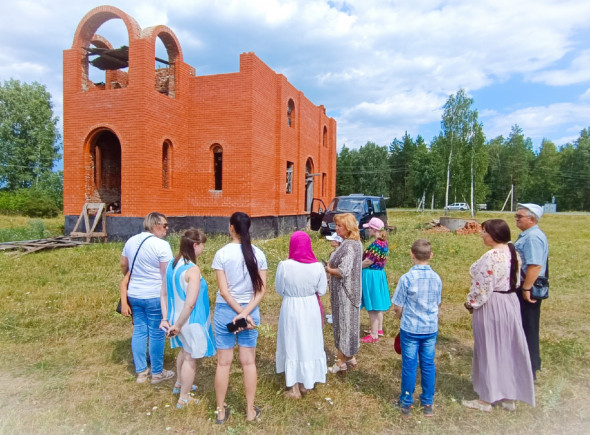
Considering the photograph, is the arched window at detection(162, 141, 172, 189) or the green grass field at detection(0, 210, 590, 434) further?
the arched window at detection(162, 141, 172, 189)

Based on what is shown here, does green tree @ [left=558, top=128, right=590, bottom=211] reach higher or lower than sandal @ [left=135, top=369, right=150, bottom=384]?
higher

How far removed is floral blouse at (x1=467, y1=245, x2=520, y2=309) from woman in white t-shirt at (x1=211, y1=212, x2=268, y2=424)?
6.08 ft

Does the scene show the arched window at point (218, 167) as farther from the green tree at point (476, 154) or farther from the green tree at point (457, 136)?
the green tree at point (476, 154)

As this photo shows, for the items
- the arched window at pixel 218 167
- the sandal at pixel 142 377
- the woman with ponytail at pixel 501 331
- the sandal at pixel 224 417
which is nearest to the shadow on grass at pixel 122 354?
the sandal at pixel 142 377

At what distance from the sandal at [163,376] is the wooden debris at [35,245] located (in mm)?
8628

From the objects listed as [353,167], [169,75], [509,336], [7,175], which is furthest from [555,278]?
[353,167]

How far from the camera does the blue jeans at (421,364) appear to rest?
125 inches

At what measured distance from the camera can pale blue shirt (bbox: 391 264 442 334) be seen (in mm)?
Result: 3170

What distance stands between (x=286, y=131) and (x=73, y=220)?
345 inches

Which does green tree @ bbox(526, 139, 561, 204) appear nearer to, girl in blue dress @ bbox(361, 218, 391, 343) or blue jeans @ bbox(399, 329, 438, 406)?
girl in blue dress @ bbox(361, 218, 391, 343)

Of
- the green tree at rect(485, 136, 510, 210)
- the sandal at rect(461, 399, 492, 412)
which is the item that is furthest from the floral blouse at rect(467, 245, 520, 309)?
the green tree at rect(485, 136, 510, 210)

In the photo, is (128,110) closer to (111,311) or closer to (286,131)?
(286,131)

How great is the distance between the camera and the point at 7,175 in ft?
116

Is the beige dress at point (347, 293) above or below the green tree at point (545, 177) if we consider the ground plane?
below
